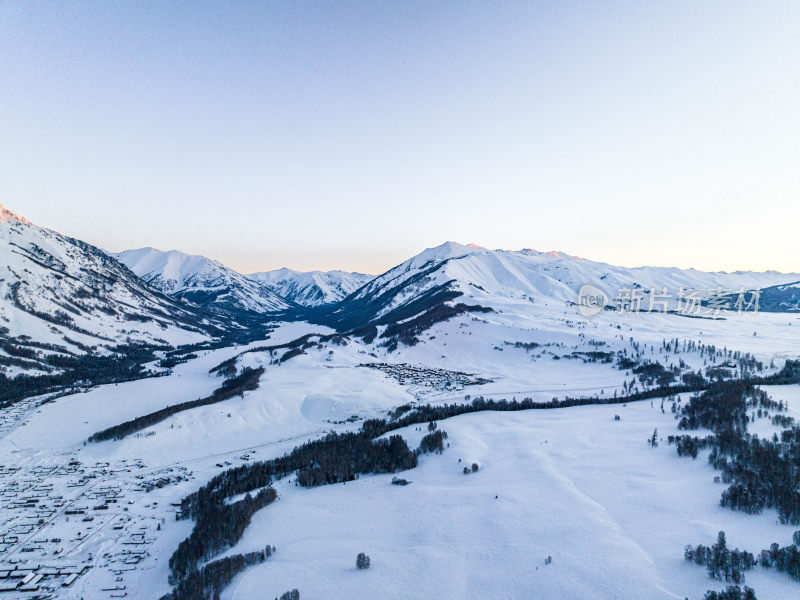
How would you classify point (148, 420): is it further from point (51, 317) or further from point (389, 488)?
point (51, 317)

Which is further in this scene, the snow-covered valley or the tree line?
the tree line

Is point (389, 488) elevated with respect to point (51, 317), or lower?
elevated

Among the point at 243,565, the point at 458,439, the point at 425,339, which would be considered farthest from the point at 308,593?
the point at 425,339

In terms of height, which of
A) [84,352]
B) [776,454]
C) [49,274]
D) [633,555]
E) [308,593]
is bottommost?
[84,352]

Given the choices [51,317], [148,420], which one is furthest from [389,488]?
[51,317]

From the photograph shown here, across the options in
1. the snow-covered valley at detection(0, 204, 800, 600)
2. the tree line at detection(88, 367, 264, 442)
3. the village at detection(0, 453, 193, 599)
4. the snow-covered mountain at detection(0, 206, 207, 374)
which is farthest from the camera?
the snow-covered mountain at detection(0, 206, 207, 374)

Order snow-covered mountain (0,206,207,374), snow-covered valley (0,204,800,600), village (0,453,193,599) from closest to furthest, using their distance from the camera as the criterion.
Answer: snow-covered valley (0,204,800,600) < village (0,453,193,599) < snow-covered mountain (0,206,207,374)

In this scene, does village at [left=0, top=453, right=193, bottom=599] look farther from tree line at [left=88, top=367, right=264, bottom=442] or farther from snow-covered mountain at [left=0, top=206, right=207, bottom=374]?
snow-covered mountain at [left=0, top=206, right=207, bottom=374]

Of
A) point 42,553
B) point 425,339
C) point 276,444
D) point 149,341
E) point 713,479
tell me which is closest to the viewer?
point 713,479

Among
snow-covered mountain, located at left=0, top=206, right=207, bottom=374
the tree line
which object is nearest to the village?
the tree line

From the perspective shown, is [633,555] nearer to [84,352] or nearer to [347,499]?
[347,499]

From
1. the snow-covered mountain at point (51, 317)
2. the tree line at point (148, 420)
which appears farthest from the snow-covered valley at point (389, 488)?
the snow-covered mountain at point (51, 317)
